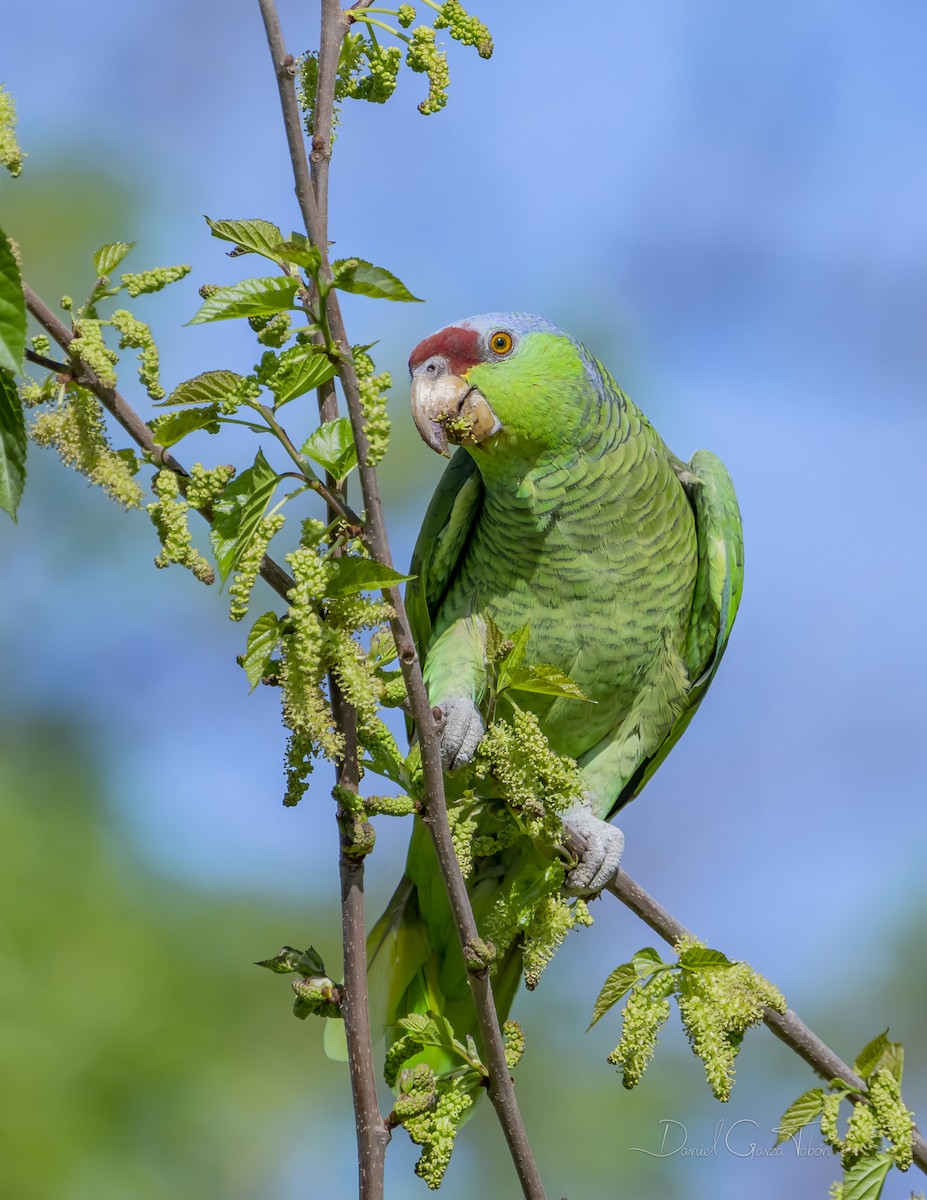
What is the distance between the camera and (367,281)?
5.04 feet

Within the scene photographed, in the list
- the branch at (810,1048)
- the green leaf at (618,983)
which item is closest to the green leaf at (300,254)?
the green leaf at (618,983)

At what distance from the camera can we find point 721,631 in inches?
151

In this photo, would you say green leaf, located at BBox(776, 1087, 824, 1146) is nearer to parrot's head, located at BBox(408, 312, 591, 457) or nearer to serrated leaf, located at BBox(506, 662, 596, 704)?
serrated leaf, located at BBox(506, 662, 596, 704)

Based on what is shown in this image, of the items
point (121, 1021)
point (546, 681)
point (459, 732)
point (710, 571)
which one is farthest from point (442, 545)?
point (121, 1021)

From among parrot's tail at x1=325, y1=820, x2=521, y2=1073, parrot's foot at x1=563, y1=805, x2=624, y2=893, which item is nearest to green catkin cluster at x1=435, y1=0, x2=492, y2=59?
parrot's foot at x1=563, y1=805, x2=624, y2=893

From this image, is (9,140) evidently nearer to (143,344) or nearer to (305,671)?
(143,344)

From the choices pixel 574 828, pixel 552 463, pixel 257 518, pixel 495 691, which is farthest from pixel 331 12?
pixel 574 828

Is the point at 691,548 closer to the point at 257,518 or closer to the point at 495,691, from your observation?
the point at 495,691

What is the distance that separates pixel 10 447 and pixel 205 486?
0.27 metres

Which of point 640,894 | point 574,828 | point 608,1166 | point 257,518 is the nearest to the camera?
point 257,518

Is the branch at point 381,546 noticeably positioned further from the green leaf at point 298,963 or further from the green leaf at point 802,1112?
the green leaf at point 802,1112

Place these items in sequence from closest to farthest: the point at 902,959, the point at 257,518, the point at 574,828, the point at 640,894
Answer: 1. the point at 257,518
2. the point at 640,894
3. the point at 574,828
4. the point at 902,959

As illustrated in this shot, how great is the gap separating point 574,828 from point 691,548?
37.7 inches

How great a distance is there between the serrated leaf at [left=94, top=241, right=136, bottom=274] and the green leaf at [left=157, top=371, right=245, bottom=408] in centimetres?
25
